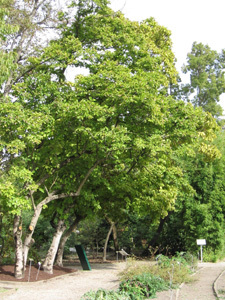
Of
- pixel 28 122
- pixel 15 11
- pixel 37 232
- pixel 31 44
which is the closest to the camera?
pixel 28 122

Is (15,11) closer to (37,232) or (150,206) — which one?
(150,206)

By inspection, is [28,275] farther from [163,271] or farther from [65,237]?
[163,271]

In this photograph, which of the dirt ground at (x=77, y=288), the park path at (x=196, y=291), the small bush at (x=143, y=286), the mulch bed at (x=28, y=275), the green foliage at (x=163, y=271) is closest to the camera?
the small bush at (x=143, y=286)

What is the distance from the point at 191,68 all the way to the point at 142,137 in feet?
80.8

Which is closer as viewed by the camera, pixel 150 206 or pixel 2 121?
pixel 2 121

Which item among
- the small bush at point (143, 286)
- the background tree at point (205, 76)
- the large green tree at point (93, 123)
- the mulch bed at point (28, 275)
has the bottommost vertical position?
the mulch bed at point (28, 275)

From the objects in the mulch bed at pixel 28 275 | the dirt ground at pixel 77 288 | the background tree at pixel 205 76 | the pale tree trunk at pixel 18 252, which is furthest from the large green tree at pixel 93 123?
the background tree at pixel 205 76

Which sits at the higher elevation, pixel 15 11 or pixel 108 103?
pixel 15 11

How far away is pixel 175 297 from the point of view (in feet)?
31.6

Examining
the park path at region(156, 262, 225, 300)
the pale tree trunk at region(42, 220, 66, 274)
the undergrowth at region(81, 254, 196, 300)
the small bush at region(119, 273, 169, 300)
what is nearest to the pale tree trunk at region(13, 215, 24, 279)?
the pale tree trunk at region(42, 220, 66, 274)

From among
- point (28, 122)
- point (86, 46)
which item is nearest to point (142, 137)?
point (28, 122)

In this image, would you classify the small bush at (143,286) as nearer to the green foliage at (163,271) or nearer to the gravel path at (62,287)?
the green foliage at (163,271)

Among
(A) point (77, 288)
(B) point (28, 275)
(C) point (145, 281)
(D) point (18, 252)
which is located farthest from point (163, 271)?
(D) point (18, 252)

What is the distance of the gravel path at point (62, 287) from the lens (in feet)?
35.2
